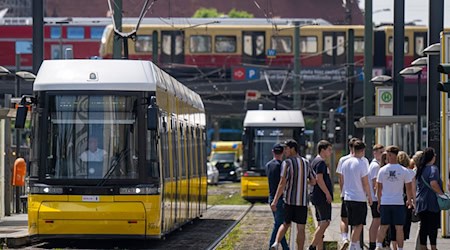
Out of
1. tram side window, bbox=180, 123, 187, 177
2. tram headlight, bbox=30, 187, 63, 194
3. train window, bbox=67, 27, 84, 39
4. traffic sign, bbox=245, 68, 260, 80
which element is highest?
train window, bbox=67, 27, 84, 39

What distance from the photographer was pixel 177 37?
61250 millimetres

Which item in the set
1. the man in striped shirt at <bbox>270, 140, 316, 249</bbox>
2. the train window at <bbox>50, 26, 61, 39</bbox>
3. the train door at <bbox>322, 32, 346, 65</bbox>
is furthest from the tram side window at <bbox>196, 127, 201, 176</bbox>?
the train window at <bbox>50, 26, 61, 39</bbox>

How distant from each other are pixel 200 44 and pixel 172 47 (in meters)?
1.86

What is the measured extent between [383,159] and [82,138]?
16.7ft

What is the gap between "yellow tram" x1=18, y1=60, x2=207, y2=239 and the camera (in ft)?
64.6

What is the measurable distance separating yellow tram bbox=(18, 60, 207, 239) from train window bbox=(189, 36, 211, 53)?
136 feet

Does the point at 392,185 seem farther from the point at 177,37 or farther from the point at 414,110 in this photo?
the point at 414,110

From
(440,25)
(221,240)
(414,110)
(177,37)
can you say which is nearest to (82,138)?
(221,240)

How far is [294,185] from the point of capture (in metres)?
17.7

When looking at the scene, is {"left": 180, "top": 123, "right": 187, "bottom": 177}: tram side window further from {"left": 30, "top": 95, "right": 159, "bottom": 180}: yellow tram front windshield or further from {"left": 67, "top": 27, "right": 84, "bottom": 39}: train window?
{"left": 67, "top": 27, "right": 84, "bottom": 39}: train window

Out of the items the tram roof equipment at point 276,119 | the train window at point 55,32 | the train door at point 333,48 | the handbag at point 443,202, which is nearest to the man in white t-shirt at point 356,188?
the handbag at point 443,202

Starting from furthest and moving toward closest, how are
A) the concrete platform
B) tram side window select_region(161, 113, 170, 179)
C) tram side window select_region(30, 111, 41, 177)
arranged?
tram side window select_region(161, 113, 170, 179)
the concrete platform
tram side window select_region(30, 111, 41, 177)

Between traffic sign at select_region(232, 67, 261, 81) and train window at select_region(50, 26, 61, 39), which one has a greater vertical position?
train window at select_region(50, 26, 61, 39)

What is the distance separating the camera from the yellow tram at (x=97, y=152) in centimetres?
1970
